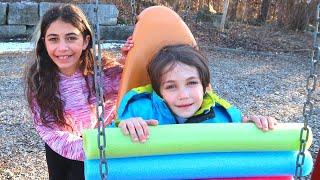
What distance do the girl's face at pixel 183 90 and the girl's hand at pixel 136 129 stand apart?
258mm

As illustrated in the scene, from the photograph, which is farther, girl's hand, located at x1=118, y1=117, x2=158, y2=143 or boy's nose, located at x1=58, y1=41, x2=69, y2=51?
→ boy's nose, located at x1=58, y1=41, x2=69, y2=51

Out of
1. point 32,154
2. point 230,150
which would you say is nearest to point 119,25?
point 32,154

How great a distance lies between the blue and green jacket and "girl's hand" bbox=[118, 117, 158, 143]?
1.01ft

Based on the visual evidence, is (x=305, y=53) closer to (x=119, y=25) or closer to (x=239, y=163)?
(x=119, y=25)

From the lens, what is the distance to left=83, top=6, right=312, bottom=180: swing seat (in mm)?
1475

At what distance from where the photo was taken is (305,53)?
8.20 meters

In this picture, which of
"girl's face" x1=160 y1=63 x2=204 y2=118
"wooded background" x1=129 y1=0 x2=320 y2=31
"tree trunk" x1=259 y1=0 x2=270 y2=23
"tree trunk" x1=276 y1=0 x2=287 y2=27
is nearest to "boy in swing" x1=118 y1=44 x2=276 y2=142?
"girl's face" x1=160 y1=63 x2=204 y2=118

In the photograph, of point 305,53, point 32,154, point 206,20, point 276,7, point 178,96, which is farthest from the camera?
point 276,7

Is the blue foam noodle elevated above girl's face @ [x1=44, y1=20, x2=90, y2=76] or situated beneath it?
situated beneath

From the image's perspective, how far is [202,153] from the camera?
154 cm

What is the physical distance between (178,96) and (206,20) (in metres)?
7.78

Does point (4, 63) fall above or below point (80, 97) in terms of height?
below

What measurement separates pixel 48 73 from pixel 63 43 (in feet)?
0.56

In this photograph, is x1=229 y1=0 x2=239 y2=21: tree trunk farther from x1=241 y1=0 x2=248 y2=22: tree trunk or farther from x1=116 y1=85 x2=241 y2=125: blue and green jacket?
x1=116 y1=85 x2=241 y2=125: blue and green jacket
